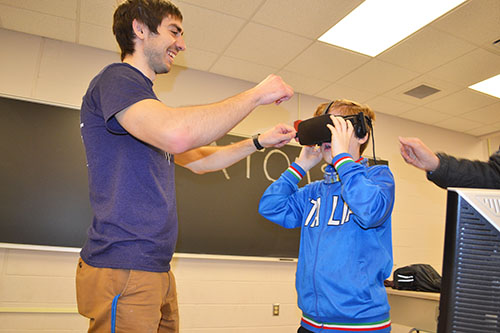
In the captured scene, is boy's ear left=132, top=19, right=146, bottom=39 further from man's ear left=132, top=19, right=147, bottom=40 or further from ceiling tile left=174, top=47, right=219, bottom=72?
ceiling tile left=174, top=47, right=219, bottom=72

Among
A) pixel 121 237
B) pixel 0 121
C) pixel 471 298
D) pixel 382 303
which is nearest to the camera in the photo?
pixel 471 298

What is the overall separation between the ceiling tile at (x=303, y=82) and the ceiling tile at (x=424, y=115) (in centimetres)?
145

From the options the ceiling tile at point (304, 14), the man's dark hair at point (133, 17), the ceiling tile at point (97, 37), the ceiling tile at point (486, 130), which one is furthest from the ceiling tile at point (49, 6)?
the ceiling tile at point (486, 130)

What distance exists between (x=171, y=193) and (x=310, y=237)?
56 centimetres

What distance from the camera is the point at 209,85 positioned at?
12.3ft

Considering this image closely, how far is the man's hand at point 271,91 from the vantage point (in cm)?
121

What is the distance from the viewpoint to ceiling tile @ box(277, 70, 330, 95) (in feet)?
12.2

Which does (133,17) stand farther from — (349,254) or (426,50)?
(426,50)

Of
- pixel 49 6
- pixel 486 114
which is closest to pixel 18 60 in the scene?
pixel 49 6

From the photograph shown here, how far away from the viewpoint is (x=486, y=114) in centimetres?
455

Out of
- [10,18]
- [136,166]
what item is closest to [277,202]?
[136,166]

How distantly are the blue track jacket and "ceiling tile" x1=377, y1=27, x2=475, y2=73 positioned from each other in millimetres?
2157

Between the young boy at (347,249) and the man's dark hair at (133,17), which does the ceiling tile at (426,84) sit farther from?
the man's dark hair at (133,17)

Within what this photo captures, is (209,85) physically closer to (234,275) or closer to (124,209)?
(234,275)
